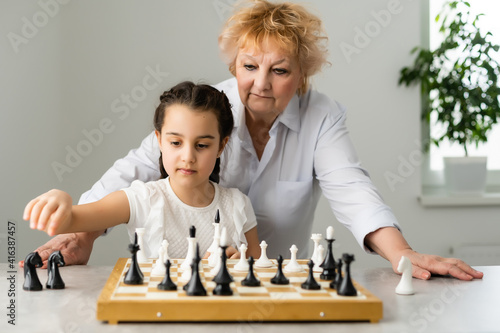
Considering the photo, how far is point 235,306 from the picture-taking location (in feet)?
3.60

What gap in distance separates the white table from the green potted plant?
2.35 metres

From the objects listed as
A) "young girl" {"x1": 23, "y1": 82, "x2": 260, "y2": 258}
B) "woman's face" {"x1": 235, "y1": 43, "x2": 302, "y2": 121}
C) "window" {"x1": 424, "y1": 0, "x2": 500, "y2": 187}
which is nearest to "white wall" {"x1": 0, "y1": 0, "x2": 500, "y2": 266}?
"window" {"x1": 424, "y1": 0, "x2": 500, "y2": 187}

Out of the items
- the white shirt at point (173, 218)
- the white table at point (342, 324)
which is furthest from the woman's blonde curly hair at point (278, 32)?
the white table at point (342, 324)

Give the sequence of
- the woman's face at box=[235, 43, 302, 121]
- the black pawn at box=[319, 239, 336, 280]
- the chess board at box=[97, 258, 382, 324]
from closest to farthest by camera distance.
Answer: the chess board at box=[97, 258, 382, 324]
the black pawn at box=[319, 239, 336, 280]
the woman's face at box=[235, 43, 302, 121]

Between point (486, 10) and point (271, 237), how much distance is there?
272 centimetres

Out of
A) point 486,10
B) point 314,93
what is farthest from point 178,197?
point 486,10

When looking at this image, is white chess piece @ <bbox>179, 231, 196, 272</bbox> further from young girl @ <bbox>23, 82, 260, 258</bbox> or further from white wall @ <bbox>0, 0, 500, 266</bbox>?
white wall @ <bbox>0, 0, 500, 266</bbox>

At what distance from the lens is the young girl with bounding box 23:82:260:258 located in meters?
1.70

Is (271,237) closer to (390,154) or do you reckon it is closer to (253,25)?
(253,25)

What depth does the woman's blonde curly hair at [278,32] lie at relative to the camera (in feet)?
6.24

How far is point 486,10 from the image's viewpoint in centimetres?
400

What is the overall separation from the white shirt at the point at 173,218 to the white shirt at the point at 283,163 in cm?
24

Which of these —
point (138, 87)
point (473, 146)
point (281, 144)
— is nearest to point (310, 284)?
point (281, 144)

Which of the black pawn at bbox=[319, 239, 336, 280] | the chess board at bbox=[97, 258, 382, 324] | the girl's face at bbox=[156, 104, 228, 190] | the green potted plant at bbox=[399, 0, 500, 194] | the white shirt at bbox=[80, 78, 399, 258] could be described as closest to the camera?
the chess board at bbox=[97, 258, 382, 324]
